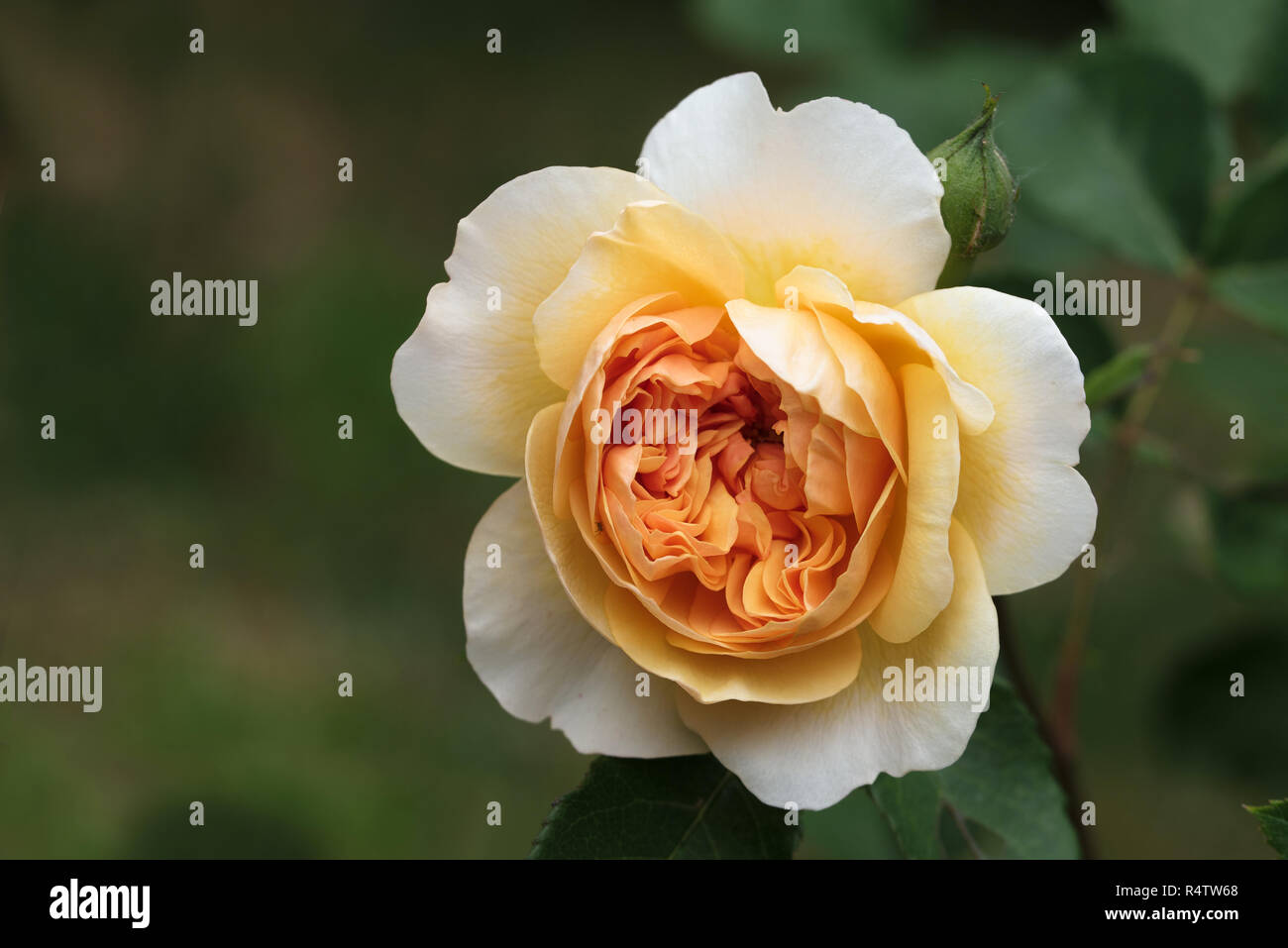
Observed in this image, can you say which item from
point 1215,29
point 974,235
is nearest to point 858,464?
point 974,235

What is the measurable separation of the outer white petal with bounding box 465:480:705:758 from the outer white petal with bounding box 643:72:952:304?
0.87 feet

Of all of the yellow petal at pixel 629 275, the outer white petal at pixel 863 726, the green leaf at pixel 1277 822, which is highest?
the yellow petal at pixel 629 275

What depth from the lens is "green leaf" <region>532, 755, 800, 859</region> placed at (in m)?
0.92

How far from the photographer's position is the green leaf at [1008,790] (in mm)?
1052

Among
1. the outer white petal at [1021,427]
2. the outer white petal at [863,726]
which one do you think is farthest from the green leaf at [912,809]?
the outer white petal at [1021,427]

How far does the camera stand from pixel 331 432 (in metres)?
2.86

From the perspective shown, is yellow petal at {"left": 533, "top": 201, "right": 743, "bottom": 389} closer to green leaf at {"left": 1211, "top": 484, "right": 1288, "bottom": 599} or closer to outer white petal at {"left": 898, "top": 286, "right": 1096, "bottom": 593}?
outer white petal at {"left": 898, "top": 286, "right": 1096, "bottom": 593}

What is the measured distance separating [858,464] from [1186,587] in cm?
193

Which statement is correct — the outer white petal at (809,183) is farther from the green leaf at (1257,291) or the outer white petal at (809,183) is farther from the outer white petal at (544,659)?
the green leaf at (1257,291)

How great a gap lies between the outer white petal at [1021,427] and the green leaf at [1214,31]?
930mm

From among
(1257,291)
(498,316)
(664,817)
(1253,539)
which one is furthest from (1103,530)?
(498,316)

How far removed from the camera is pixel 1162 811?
91.6 inches

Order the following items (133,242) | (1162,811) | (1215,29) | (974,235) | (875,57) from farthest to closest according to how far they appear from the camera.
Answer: (133,242), (1162,811), (875,57), (1215,29), (974,235)
